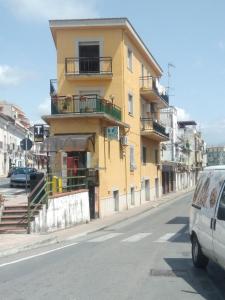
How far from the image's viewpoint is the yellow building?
104 feet

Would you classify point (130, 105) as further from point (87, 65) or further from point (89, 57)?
point (89, 57)

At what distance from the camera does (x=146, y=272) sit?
1129cm

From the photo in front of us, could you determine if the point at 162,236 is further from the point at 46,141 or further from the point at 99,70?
the point at 99,70

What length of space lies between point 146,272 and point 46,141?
20516 millimetres

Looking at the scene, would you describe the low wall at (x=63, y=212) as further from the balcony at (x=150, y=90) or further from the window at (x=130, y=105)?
the balcony at (x=150, y=90)

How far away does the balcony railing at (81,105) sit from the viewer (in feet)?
107

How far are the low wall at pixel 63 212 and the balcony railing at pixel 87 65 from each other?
11.4 m

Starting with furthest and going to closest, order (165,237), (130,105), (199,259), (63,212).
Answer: (130,105), (63,212), (165,237), (199,259)

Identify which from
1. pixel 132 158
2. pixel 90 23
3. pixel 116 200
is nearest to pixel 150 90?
pixel 132 158

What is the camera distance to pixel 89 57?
1462 inches

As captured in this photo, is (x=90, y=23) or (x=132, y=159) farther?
(x=132, y=159)

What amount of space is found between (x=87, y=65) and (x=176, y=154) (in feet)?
152

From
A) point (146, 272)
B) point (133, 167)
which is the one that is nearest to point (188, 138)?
point (133, 167)

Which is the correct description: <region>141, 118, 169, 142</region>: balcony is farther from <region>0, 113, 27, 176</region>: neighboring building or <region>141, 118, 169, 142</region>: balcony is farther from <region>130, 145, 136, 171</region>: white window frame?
<region>0, 113, 27, 176</region>: neighboring building
